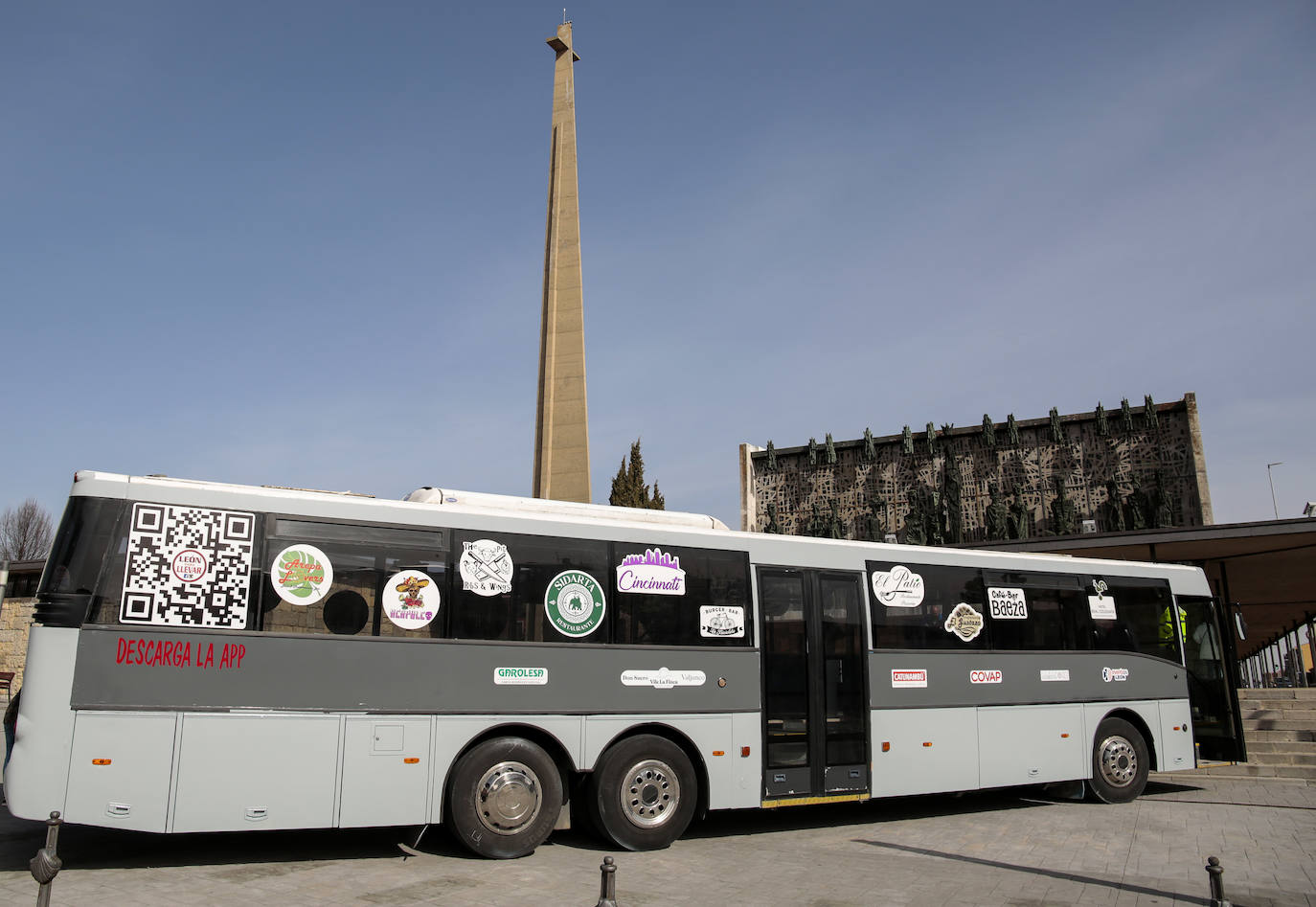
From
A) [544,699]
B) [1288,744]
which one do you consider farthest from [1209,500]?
[544,699]

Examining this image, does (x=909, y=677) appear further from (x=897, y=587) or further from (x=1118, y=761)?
(x=1118, y=761)

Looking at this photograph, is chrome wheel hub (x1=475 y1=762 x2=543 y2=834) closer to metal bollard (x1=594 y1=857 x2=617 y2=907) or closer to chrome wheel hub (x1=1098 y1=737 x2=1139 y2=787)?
metal bollard (x1=594 y1=857 x2=617 y2=907)

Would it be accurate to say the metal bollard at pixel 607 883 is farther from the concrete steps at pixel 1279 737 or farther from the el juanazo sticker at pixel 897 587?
the concrete steps at pixel 1279 737

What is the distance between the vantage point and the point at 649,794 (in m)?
8.55

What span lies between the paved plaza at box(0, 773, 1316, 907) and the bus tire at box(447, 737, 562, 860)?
0.69 feet

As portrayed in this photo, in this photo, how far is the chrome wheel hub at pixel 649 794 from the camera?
844 centimetres

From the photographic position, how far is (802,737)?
9336 mm

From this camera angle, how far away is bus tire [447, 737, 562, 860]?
7.78 m

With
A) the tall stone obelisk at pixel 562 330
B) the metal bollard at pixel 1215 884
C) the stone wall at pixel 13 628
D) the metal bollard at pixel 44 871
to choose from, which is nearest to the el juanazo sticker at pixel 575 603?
the metal bollard at pixel 44 871

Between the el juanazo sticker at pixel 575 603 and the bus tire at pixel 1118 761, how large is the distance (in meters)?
7.19

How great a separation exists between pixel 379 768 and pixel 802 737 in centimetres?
426

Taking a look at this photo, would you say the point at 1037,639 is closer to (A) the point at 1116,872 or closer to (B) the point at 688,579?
(A) the point at 1116,872

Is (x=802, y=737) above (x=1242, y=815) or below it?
above

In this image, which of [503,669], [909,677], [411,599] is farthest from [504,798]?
[909,677]
